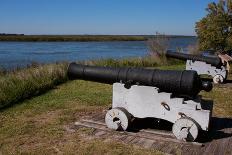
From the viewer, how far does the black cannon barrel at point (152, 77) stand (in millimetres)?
5555

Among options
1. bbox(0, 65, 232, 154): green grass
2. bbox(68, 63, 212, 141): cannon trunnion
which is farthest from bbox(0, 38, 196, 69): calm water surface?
bbox(68, 63, 212, 141): cannon trunnion

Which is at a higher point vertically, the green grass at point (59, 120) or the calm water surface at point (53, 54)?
the green grass at point (59, 120)

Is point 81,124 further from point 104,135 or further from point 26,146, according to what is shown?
point 26,146

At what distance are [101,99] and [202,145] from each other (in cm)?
420

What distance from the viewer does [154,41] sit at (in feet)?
62.8

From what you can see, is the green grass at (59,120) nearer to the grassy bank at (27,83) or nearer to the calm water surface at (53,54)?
the grassy bank at (27,83)

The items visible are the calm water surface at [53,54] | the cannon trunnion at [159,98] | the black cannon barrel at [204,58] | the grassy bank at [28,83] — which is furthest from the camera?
the calm water surface at [53,54]

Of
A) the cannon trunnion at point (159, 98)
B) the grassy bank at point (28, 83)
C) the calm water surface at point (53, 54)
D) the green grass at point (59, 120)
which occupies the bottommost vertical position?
the calm water surface at point (53, 54)

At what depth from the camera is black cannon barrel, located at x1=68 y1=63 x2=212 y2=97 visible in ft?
18.2

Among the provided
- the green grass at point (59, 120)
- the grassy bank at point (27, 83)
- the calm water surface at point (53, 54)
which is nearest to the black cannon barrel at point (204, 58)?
the green grass at point (59, 120)

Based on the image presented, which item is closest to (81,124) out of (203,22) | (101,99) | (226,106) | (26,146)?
(26,146)

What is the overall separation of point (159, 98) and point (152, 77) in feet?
1.18

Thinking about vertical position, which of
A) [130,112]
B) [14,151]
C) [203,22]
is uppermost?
[203,22]

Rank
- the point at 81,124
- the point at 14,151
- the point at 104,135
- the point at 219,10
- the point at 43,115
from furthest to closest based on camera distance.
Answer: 1. the point at 219,10
2. the point at 43,115
3. the point at 81,124
4. the point at 104,135
5. the point at 14,151
